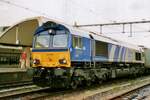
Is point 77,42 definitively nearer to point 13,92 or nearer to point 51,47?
point 51,47

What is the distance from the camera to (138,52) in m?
30.5

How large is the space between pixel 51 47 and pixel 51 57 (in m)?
0.53

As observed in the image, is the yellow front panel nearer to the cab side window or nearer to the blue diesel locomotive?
the blue diesel locomotive

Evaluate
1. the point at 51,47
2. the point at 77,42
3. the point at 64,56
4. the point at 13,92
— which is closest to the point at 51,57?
the point at 51,47

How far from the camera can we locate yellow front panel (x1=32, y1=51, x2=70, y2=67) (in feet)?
50.8

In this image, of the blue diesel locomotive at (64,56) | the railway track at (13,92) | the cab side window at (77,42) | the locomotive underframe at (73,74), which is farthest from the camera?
the cab side window at (77,42)

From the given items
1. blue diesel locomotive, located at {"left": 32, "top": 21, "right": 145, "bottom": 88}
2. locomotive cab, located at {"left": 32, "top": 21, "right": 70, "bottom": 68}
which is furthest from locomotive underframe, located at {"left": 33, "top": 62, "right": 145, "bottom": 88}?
locomotive cab, located at {"left": 32, "top": 21, "right": 70, "bottom": 68}

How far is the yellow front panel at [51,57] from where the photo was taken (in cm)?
1547

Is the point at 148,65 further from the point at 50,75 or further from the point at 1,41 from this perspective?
the point at 50,75

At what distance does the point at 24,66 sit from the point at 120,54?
7.72m

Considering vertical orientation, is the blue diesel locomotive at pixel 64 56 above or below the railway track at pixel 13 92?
above

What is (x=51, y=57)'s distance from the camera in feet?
51.6

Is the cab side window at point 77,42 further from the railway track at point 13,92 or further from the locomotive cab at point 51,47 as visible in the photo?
the railway track at point 13,92

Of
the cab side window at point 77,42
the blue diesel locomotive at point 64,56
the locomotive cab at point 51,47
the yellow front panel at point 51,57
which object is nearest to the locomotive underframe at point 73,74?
the blue diesel locomotive at point 64,56
